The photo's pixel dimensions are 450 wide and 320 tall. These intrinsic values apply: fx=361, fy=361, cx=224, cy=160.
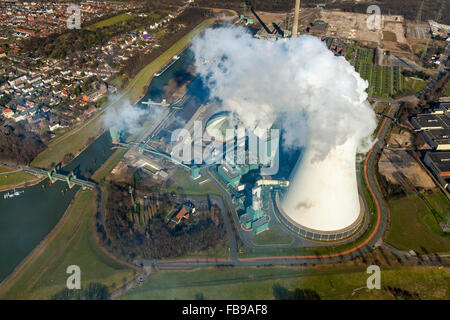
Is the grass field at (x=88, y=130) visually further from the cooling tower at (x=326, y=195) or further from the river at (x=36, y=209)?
the cooling tower at (x=326, y=195)

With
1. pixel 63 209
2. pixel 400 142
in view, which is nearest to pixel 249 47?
pixel 400 142

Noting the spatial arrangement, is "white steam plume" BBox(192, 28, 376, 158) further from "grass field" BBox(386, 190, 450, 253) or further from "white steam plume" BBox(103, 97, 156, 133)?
"white steam plume" BBox(103, 97, 156, 133)

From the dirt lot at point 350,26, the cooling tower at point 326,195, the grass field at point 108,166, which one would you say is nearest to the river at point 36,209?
the grass field at point 108,166

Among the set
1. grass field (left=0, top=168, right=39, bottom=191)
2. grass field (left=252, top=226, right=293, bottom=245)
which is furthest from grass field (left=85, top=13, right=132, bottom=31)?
grass field (left=252, top=226, right=293, bottom=245)

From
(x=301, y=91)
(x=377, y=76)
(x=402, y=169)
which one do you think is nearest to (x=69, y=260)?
(x=301, y=91)

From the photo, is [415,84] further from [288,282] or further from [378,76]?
[288,282]
